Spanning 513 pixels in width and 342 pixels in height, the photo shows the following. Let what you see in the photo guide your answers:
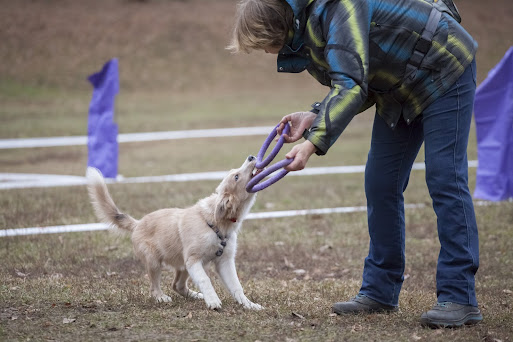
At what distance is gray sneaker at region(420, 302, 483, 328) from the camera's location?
13.5 ft

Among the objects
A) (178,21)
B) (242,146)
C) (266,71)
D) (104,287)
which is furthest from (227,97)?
(104,287)

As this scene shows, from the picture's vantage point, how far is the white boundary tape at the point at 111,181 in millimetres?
11547

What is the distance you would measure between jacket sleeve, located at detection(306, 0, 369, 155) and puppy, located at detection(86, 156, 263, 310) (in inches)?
56.3

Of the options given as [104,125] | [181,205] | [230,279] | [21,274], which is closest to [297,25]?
[230,279]

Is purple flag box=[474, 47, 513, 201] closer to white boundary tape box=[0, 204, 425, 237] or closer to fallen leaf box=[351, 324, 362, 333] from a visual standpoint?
white boundary tape box=[0, 204, 425, 237]

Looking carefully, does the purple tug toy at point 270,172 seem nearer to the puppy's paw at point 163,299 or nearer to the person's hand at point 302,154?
the person's hand at point 302,154

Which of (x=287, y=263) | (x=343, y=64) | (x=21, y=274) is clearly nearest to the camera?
(x=343, y=64)

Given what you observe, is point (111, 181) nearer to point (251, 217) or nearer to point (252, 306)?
point (251, 217)

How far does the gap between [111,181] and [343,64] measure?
28.5ft

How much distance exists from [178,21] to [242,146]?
14.2m

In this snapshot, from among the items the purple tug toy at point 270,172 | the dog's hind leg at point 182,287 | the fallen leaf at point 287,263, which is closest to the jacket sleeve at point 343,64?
the purple tug toy at point 270,172

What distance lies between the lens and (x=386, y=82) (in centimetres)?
409

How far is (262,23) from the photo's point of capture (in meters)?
3.95

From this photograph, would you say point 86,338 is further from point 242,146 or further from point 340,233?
point 242,146
